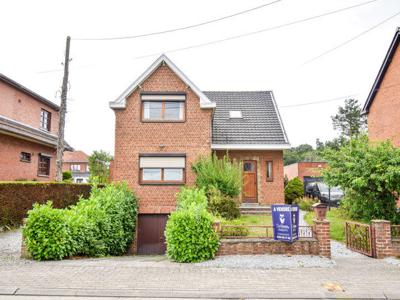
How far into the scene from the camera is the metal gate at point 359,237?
879cm

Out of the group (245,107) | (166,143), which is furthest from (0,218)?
(245,107)

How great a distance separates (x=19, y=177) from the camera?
18.1 m

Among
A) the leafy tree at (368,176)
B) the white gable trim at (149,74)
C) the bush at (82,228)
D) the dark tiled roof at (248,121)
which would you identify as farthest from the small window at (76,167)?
the leafy tree at (368,176)

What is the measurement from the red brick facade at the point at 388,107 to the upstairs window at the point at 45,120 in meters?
22.5

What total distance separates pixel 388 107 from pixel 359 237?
433 inches

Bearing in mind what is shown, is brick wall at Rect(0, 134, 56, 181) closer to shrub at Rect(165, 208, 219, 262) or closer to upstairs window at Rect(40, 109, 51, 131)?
upstairs window at Rect(40, 109, 51, 131)

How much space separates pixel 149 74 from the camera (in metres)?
15.2

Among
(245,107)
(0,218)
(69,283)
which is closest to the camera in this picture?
(69,283)

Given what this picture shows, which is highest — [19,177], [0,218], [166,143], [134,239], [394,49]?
[394,49]

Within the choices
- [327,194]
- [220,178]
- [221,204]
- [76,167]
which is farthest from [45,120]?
[76,167]

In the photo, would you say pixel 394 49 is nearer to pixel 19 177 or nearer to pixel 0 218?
pixel 0 218

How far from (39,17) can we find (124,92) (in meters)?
4.79

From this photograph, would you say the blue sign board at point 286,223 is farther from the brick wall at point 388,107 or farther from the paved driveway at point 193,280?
the brick wall at point 388,107

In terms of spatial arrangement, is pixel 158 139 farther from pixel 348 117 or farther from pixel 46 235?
pixel 348 117
